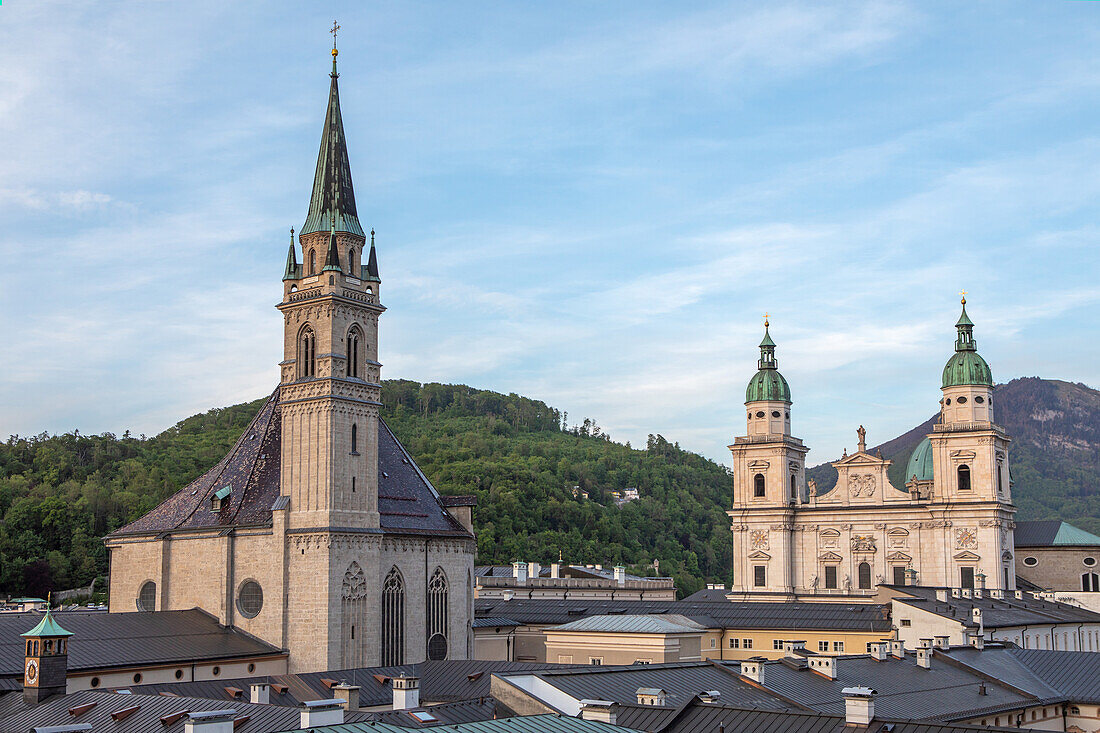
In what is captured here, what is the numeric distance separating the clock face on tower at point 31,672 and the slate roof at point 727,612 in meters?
46.4

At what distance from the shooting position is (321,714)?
1320 inches

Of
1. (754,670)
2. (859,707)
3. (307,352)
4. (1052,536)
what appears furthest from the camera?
(1052,536)

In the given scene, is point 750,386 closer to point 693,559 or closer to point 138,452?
point 693,559

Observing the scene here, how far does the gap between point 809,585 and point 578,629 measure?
179 ft

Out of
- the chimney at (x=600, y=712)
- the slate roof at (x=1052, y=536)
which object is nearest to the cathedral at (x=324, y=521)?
the chimney at (x=600, y=712)

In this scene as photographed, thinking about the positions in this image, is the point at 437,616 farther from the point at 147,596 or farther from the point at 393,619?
the point at 147,596

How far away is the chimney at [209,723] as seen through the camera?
105 feet

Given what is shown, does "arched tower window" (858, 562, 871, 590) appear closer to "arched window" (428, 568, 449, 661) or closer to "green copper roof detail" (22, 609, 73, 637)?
"arched window" (428, 568, 449, 661)

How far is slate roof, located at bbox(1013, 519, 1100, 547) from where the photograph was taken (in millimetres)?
114062

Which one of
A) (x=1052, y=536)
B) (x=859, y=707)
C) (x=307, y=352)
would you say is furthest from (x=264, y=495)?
(x=1052, y=536)

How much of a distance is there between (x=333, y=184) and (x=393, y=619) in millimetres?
23786

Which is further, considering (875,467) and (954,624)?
(875,467)

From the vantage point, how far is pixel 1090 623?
92.1 m

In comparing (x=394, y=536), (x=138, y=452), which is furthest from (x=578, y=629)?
(x=138, y=452)
